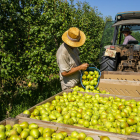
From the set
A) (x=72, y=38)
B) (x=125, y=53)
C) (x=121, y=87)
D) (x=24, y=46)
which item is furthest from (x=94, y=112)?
(x=125, y=53)

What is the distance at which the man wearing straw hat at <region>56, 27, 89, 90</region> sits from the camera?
3.14 metres

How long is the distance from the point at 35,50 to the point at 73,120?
310 cm

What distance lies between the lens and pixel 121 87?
3176 millimetres

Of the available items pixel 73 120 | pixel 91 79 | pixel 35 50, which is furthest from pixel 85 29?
pixel 73 120

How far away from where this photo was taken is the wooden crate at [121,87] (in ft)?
10.1

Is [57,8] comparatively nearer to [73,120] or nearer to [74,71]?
[74,71]

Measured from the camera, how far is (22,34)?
450 centimetres

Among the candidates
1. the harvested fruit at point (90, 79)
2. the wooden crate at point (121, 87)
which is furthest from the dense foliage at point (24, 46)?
the wooden crate at point (121, 87)

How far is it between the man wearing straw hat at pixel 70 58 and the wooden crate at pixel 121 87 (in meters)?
0.58

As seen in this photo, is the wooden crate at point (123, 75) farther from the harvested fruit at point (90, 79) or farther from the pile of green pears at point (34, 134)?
the pile of green pears at point (34, 134)

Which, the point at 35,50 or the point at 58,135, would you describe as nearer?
the point at 58,135

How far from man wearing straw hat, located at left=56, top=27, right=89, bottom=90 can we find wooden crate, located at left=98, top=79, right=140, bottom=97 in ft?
1.92

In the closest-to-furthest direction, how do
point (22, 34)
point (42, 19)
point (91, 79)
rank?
point (91, 79)
point (22, 34)
point (42, 19)

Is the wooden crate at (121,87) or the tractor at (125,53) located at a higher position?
the tractor at (125,53)
